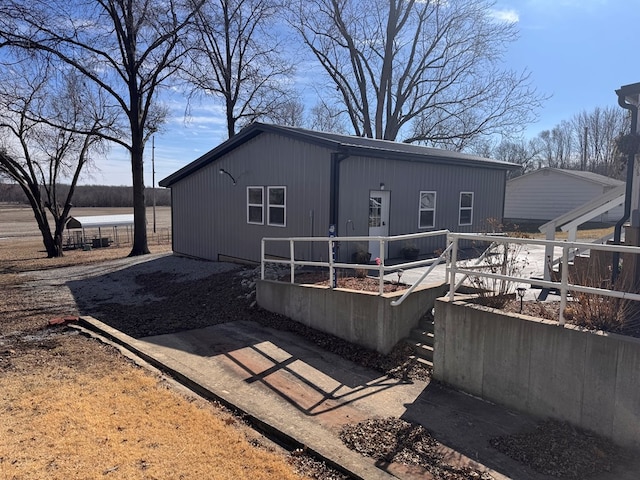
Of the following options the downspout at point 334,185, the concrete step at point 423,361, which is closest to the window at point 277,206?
the downspout at point 334,185

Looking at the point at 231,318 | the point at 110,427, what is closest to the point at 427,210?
the point at 231,318

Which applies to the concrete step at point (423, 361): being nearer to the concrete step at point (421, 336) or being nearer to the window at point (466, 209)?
the concrete step at point (421, 336)

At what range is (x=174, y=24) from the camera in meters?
19.1

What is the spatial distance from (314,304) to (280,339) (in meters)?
0.88

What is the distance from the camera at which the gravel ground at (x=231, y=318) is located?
395 centimetres

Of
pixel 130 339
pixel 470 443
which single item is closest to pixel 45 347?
pixel 130 339

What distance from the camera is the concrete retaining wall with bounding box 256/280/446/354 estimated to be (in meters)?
6.68

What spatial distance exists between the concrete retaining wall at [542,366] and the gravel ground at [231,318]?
0.25 m

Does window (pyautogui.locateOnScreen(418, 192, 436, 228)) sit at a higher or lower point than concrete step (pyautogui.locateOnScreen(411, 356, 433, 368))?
higher

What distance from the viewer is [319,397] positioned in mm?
5309

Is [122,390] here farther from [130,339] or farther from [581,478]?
[581,478]

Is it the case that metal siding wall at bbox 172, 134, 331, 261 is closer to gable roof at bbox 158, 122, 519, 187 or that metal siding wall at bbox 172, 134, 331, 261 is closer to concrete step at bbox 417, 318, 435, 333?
gable roof at bbox 158, 122, 519, 187

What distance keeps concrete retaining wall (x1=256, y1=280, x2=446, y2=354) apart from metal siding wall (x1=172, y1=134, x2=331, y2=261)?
342 cm

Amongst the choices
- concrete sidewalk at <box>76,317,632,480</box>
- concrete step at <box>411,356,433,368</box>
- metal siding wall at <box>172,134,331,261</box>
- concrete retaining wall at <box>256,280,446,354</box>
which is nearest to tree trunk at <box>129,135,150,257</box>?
metal siding wall at <box>172,134,331,261</box>
